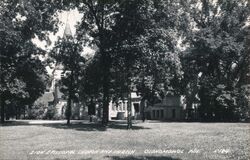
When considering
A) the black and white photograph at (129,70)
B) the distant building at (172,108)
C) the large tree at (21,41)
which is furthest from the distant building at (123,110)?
the large tree at (21,41)

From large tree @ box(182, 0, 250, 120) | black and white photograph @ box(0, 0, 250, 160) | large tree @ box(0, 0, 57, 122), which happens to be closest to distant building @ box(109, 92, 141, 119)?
black and white photograph @ box(0, 0, 250, 160)

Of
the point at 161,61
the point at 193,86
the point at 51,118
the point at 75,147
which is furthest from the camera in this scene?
the point at 51,118

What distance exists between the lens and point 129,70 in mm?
36438

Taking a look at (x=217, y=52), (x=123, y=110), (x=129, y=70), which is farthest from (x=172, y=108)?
(x=129, y=70)

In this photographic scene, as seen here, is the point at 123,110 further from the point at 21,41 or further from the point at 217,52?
the point at 21,41

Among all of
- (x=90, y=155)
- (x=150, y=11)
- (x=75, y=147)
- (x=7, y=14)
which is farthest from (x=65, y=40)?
(x=90, y=155)

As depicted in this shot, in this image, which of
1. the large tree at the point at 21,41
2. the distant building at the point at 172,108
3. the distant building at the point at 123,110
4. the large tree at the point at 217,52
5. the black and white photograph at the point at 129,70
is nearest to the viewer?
the black and white photograph at the point at 129,70

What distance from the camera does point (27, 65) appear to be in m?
43.5

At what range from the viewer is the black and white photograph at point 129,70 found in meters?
19.4

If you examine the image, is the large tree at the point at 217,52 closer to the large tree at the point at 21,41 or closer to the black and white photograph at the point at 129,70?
the black and white photograph at the point at 129,70

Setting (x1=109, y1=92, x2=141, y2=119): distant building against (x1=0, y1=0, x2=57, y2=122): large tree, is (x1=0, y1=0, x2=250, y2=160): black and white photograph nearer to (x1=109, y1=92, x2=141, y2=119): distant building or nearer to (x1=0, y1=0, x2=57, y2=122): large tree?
(x1=0, y1=0, x2=57, y2=122): large tree

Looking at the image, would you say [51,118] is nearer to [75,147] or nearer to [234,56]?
[234,56]

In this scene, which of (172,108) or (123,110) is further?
(123,110)

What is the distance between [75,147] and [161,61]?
1720 centimetres
